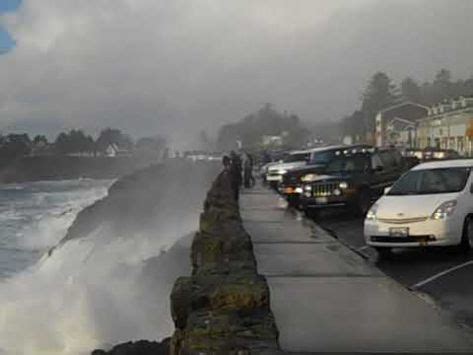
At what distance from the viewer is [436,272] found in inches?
482

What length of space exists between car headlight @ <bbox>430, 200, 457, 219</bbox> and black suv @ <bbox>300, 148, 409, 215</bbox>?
902cm

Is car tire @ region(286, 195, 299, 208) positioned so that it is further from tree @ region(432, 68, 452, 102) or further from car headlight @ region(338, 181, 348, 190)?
tree @ region(432, 68, 452, 102)

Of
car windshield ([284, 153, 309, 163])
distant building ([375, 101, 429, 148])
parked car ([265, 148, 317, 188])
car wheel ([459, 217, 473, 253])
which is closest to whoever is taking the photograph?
car wheel ([459, 217, 473, 253])

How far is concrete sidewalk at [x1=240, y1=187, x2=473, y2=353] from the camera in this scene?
744 centimetres

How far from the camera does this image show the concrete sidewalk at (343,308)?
744 cm

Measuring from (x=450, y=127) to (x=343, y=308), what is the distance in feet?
248

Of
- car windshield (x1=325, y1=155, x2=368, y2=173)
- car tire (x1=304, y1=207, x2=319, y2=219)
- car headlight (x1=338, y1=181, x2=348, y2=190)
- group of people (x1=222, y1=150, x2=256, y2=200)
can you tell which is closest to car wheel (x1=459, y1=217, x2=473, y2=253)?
car headlight (x1=338, y1=181, x2=348, y2=190)

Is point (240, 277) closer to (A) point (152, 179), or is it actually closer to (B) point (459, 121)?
(B) point (459, 121)

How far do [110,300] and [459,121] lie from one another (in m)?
60.1

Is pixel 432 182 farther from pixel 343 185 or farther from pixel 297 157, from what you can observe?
pixel 297 157

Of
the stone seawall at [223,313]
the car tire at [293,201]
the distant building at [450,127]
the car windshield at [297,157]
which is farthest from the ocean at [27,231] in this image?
the distant building at [450,127]

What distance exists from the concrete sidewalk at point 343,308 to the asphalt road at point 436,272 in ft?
0.98

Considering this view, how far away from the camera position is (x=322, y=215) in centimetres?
2441

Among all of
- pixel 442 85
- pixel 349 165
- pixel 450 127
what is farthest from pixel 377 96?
pixel 349 165
